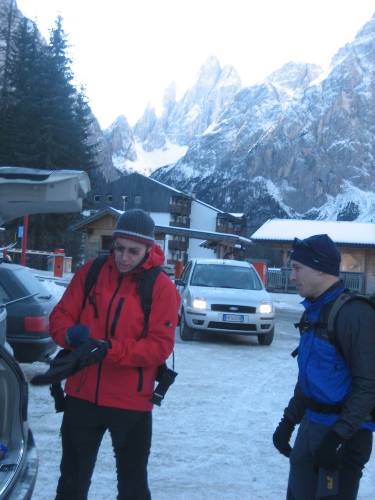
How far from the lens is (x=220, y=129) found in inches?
7160

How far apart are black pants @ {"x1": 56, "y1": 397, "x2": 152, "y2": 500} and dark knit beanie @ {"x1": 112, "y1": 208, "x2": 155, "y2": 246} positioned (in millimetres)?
846

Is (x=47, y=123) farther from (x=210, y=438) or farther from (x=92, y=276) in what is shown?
(x=92, y=276)

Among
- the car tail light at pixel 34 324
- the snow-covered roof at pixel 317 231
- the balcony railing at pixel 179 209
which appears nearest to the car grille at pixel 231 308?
the car tail light at pixel 34 324

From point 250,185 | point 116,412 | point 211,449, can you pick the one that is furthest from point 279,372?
point 250,185

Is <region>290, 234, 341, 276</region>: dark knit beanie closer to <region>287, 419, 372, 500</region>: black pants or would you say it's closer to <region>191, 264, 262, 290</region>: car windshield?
<region>287, 419, 372, 500</region>: black pants

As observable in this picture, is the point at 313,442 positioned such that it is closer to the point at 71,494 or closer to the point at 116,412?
the point at 116,412

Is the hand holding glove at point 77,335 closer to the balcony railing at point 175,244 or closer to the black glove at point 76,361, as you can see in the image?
the black glove at point 76,361

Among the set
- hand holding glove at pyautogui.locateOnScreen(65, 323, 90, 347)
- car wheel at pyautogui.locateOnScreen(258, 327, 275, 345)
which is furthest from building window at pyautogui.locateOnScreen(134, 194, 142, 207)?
hand holding glove at pyautogui.locateOnScreen(65, 323, 90, 347)

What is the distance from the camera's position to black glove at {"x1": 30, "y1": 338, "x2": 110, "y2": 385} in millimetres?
2816

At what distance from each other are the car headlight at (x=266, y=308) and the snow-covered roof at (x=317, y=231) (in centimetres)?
2691

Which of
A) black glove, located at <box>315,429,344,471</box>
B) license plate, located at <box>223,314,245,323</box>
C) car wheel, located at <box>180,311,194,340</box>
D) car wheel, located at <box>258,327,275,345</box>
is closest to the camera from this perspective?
black glove, located at <box>315,429,344,471</box>

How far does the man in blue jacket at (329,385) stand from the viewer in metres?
2.76

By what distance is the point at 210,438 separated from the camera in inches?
221

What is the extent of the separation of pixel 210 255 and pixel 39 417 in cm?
5789
